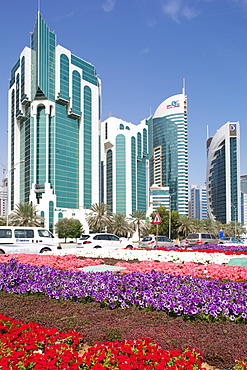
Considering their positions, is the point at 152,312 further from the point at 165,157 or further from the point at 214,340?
the point at 165,157

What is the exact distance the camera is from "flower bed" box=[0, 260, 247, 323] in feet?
19.0

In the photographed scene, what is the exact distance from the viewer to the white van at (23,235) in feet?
74.3

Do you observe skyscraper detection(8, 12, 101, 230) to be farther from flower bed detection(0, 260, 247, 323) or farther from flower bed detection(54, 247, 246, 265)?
flower bed detection(0, 260, 247, 323)

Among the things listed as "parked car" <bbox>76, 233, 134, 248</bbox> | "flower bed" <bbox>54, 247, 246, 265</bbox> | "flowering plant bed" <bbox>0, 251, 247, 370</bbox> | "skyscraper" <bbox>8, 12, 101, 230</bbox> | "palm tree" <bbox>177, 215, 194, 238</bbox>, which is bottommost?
"palm tree" <bbox>177, 215, 194, 238</bbox>

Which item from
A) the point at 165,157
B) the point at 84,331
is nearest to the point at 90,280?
the point at 84,331

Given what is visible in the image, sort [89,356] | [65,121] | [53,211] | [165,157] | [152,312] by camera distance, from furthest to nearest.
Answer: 1. [165,157]
2. [65,121]
3. [53,211]
4. [152,312]
5. [89,356]

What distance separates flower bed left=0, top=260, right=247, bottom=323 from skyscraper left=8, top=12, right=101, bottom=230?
83309 millimetres

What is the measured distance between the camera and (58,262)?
12.9 meters

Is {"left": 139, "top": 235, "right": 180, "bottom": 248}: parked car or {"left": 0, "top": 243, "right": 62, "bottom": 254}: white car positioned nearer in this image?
{"left": 0, "top": 243, "right": 62, "bottom": 254}: white car

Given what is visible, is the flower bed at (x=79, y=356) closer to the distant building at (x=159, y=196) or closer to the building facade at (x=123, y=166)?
the building facade at (x=123, y=166)

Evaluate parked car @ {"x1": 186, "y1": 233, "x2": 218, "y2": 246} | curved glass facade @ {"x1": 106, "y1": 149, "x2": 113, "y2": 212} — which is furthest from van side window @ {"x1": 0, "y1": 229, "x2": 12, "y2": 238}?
curved glass facade @ {"x1": 106, "y1": 149, "x2": 113, "y2": 212}

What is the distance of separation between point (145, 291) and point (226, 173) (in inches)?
6073

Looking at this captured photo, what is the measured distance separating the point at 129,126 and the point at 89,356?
145 meters

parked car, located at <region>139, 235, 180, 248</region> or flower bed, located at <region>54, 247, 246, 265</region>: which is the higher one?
flower bed, located at <region>54, 247, 246, 265</region>
